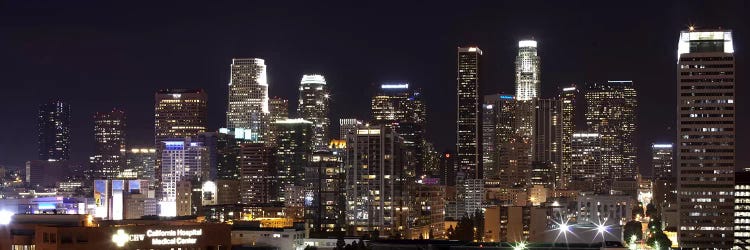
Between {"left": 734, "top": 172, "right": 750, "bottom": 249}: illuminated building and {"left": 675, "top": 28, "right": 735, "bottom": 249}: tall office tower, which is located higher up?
{"left": 675, "top": 28, "right": 735, "bottom": 249}: tall office tower

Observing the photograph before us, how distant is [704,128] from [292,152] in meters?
85.8

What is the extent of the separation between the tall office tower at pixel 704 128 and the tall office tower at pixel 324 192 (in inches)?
1640

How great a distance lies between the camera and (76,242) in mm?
66750

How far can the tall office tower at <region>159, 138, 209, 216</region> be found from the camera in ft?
583

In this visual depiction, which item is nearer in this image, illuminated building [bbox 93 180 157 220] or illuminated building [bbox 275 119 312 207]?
illuminated building [bbox 93 180 157 220]

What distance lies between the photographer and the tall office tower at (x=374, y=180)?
12600cm

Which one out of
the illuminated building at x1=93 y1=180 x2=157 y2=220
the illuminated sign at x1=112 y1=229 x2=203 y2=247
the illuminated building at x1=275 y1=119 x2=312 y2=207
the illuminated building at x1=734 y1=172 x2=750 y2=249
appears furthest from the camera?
the illuminated building at x1=275 y1=119 x2=312 y2=207

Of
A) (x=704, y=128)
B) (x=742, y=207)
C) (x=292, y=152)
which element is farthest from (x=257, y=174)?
(x=742, y=207)

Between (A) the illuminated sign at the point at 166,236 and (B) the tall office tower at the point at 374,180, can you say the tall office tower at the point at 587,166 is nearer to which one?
(B) the tall office tower at the point at 374,180

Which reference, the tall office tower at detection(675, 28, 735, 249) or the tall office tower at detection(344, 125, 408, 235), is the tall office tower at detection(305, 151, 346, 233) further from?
the tall office tower at detection(675, 28, 735, 249)

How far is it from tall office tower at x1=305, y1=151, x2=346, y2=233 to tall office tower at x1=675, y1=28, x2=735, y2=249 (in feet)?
137

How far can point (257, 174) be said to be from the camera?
174625 mm

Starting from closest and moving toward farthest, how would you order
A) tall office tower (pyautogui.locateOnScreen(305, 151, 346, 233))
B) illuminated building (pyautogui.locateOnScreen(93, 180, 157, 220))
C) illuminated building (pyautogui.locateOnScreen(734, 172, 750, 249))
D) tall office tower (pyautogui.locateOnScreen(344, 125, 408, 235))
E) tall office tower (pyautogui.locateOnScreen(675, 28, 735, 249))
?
1. illuminated building (pyautogui.locateOnScreen(734, 172, 750, 249))
2. tall office tower (pyautogui.locateOnScreen(675, 28, 735, 249))
3. tall office tower (pyautogui.locateOnScreen(344, 125, 408, 235))
4. tall office tower (pyautogui.locateOnScreen(305, 151, 346, 233))
5. illuminated building (pyautogui.locateOnScreen(93, 180, 157, 220))

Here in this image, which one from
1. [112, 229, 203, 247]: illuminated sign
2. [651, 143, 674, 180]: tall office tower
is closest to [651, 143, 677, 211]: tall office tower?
[651, 143, 674, 180]: tall office tower
